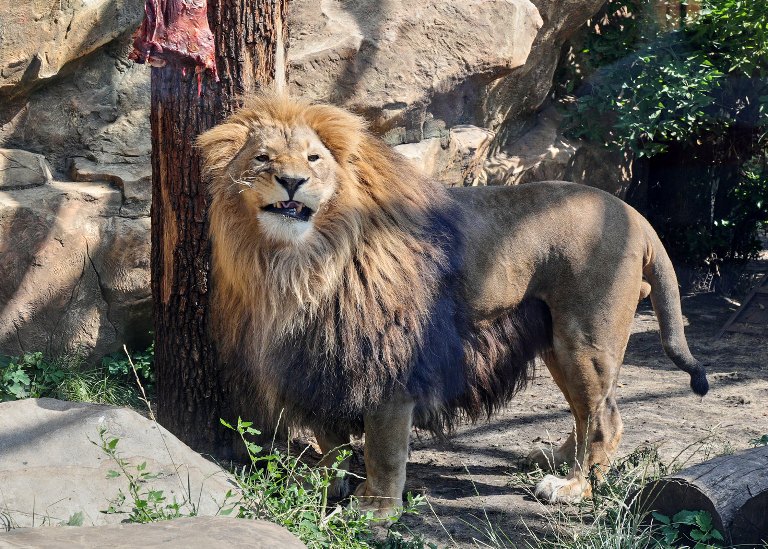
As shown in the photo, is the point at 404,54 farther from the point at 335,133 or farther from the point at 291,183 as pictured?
the point at 291,183

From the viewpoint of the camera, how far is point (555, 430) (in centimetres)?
559

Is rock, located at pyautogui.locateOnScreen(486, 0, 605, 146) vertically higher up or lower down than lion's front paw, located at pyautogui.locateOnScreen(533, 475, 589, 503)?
higher up

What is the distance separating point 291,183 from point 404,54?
2983 mm

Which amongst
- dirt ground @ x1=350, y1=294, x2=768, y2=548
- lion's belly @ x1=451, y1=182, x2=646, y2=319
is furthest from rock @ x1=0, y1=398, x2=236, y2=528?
lion's belly @ x1=451, y1=182, x2=646, y2=319

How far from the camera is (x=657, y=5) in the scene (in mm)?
8016

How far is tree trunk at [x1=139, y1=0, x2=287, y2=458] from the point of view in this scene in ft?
13.9

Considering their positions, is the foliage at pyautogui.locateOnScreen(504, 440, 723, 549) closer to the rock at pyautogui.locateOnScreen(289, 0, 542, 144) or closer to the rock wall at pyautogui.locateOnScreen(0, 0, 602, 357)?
the rock wall at pyautogui.locateOnScreen(0, 0, 602, 357)

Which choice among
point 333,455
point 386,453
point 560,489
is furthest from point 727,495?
point 333,455

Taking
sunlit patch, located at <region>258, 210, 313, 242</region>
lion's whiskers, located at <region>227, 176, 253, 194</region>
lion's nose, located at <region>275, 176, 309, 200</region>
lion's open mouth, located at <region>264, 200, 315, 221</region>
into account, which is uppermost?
lion's nose, located at <region>275, 176, 309, 200</region>

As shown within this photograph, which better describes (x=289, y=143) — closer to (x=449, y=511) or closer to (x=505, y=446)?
(x=449, y=511)

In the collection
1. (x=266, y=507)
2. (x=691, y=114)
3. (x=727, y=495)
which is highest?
(x=691, y=114)

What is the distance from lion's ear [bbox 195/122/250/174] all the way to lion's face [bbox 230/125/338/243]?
0.14ft

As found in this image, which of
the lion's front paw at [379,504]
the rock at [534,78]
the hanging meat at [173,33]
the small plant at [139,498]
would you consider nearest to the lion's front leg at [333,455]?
the lion's front paw at [379,504]

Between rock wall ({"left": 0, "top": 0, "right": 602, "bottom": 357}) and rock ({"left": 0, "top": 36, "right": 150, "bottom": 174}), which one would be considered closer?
rock wall ({"left": 0, "top": 0, "right": 602, "bottom": 357})
